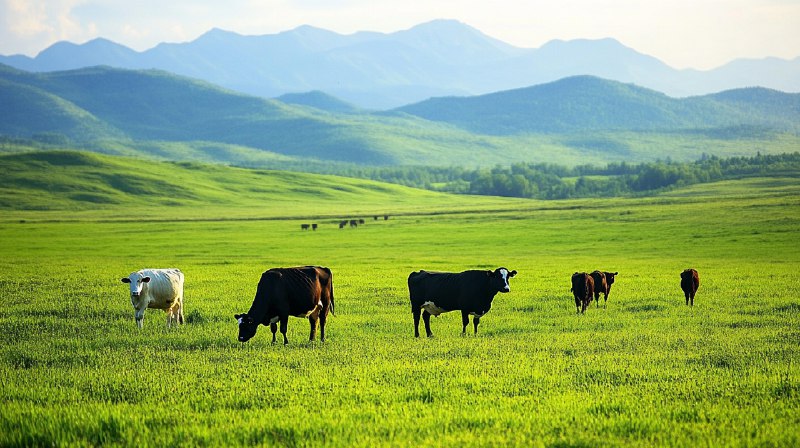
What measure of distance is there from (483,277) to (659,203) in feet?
306

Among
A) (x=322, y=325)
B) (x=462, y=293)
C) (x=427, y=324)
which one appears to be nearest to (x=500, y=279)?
(x=462, y=293)

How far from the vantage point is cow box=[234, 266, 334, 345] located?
19766mm

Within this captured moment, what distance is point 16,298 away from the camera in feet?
94.5

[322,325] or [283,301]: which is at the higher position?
[283,301]

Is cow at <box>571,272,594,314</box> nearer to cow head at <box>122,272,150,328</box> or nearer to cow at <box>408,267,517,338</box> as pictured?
cow at <box>408,267,517,338</box>

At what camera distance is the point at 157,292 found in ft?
77.9

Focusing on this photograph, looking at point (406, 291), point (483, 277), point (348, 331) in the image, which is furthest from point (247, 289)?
point (483, 277)

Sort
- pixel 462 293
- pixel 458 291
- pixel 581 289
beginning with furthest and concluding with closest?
pixel 581 289, pixel 458 291, pixel 462 293

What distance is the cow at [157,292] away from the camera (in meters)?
23.0

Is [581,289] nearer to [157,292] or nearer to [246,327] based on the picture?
[246,327]

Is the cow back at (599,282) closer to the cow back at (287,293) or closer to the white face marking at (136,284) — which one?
the cow back at (287,293)

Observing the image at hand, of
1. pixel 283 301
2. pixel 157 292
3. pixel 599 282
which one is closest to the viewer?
pixel 283 301

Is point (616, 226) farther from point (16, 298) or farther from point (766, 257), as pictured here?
point (16, 298)

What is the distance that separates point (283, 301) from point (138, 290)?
539cm
